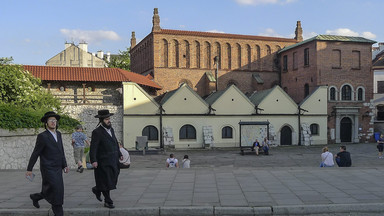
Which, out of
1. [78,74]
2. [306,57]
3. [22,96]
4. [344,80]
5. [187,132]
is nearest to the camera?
[22,96]

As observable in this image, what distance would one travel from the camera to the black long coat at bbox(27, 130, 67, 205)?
6289mm

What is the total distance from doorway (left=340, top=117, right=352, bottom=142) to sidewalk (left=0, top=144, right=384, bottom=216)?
1037 inches

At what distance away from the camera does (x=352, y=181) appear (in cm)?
985

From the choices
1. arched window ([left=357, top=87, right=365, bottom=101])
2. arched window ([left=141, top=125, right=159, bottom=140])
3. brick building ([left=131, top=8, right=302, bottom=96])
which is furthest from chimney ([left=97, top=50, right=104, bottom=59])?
arched window ([left=357, top=87, right=365, bottom=101])

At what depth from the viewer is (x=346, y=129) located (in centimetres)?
3706

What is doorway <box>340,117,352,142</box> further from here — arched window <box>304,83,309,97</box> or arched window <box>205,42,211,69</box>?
arched window <box>205,42,211,69</box>

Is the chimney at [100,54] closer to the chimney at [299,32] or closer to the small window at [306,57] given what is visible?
the chimney at [299,32]

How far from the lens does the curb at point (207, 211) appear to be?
6895mm

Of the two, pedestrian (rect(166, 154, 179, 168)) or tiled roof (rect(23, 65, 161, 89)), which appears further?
tiled roof (rect(23, 65, 161, 89))

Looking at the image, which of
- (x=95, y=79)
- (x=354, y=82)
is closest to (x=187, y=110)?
(x=95, y=79)

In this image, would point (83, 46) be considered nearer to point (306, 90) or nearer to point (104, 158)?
point (306, 90)

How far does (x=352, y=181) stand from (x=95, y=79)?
25392 mm

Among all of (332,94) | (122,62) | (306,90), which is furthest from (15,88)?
(122,62)

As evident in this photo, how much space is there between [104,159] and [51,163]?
103 centimetres
